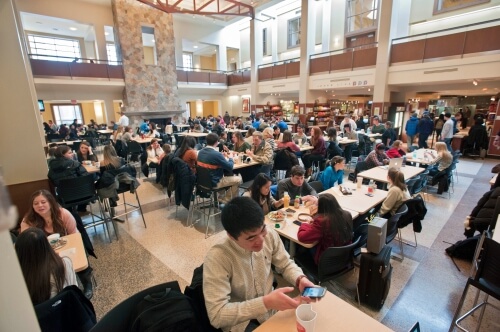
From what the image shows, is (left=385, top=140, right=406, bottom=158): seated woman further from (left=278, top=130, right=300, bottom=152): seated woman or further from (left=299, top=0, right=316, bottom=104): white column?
(left=299, top=0, right=316, bottom=104): white column

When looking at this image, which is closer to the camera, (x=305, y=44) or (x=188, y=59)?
(x=305, y=44)

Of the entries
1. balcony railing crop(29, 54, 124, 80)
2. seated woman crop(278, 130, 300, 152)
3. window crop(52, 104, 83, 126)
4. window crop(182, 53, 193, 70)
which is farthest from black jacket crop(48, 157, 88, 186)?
window crop(182, 53, 193, 70)

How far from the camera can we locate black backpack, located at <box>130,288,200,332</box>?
104 cm

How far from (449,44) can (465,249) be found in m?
7.88

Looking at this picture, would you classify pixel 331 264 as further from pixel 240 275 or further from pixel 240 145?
pixel 240 145

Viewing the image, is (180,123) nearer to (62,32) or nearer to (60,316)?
(62,32)

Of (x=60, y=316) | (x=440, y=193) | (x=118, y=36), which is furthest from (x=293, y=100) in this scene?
(x=60, y=316)

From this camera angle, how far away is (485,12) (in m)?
8.78

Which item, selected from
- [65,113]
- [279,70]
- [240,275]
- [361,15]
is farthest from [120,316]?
[65,113]

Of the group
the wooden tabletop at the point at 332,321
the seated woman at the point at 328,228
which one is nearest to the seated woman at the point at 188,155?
the seated woman at the point at 328,228

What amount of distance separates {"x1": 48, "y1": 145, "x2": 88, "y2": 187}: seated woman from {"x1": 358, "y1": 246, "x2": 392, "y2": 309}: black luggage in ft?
12.8

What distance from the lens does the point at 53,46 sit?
1427 cm

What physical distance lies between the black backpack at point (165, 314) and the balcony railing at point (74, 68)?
515 inches

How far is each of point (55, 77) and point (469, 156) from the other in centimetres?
1655
